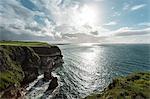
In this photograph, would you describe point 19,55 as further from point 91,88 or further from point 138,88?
point 138,88

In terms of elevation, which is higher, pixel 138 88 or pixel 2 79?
pixel 138 88

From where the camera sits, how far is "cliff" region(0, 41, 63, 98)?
47.2m

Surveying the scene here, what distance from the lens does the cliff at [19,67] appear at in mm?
47188

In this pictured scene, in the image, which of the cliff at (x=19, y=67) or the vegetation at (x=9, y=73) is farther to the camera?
the vegetation at (x=9, y=73)

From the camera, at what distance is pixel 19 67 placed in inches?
2438

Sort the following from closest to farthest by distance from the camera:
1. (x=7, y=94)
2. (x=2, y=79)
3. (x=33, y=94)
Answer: (x=7, y=94), (x=2, y=79), (x=33, y=94)

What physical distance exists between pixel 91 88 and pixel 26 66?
82.2ft

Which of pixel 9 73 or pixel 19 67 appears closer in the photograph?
pixel 9 73

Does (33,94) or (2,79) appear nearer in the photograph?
(2,79)

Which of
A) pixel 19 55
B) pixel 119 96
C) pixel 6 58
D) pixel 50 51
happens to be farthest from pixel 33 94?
pixel 50 51

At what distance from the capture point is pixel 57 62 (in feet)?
345

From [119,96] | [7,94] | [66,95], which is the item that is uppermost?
[119,96]

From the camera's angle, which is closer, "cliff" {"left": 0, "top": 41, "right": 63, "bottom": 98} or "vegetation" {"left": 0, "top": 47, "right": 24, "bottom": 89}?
"cliff" {"left": 0, "top": 41, "right": 63, "bottom": 98}

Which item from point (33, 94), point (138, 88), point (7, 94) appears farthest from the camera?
point (33, 94)
